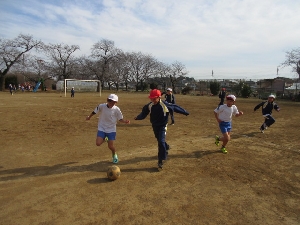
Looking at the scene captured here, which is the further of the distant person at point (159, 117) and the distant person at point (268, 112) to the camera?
the distant person at point (268, 112)

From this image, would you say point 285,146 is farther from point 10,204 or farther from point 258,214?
point 10,204

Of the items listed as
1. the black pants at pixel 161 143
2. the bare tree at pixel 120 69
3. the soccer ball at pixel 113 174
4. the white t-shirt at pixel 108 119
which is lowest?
the soccer ball at pixel 113 174

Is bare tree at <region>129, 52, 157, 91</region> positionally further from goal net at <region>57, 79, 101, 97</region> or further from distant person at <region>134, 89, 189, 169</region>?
distant person at <region>134, 89, 189, 169</region>

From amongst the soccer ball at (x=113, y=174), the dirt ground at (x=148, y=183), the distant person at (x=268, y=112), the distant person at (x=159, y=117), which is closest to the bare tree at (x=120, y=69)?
the distant person at (x=268, y=112)

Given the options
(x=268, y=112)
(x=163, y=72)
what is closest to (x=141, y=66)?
(x=163, y=72)

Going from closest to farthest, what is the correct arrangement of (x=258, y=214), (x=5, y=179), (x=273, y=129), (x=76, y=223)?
(x=76, y=223) → (x=258, y=214) → (x=5, y=179) → (x=273, y=129)

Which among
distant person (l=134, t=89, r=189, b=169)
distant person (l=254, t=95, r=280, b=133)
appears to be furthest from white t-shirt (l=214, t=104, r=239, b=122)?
distant person (l=254, t=95, r=280, b=133)

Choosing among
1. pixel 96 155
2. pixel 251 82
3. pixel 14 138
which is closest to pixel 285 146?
pixel 96 155

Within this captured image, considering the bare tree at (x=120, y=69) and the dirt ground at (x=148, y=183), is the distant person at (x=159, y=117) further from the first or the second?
the bare tree at (x=120, y=69)

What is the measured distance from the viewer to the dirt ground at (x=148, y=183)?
3.38 meters

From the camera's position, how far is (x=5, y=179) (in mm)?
4602

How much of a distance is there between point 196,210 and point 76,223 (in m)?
1.68

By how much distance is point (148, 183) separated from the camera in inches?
174

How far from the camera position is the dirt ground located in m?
3.38
